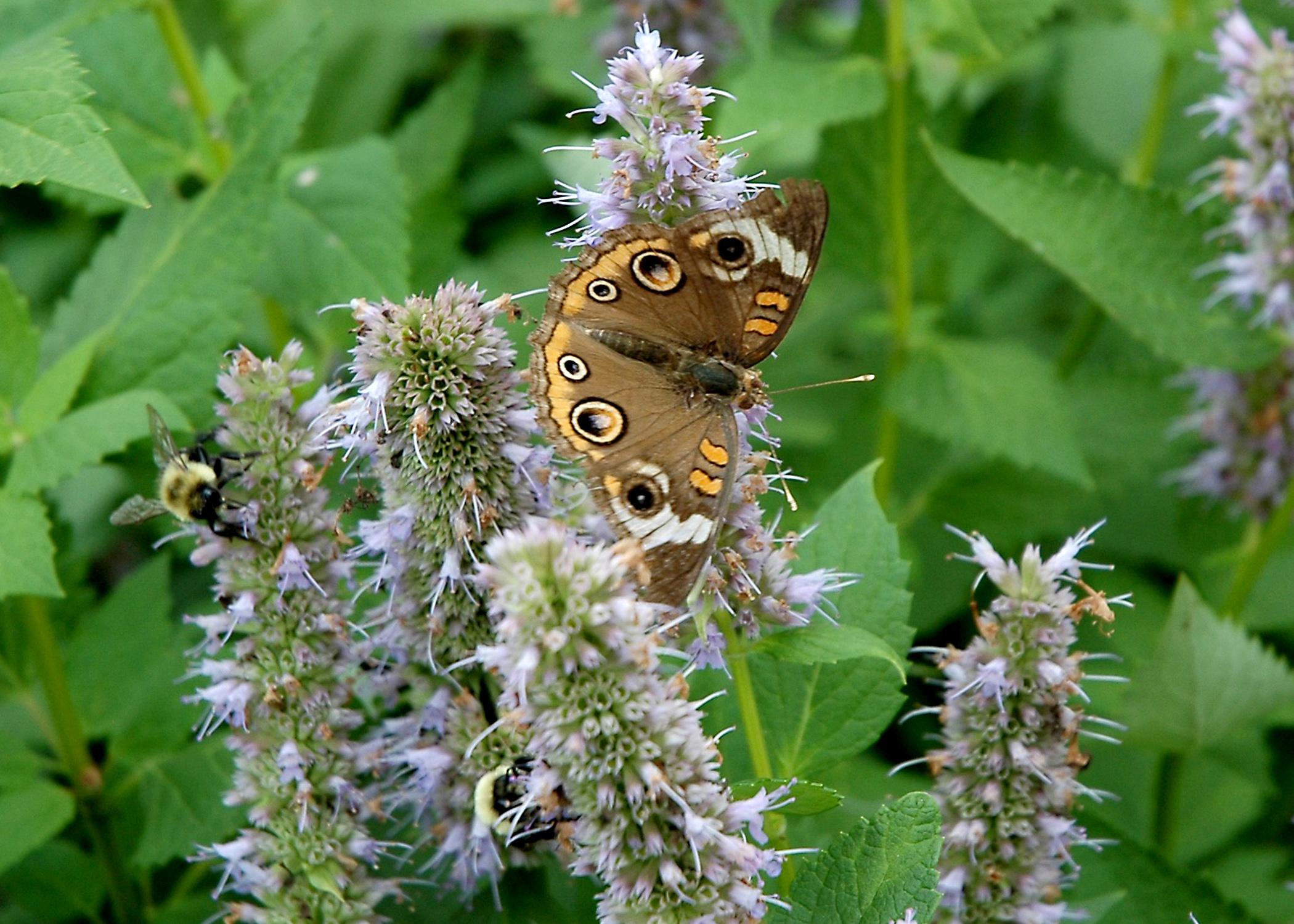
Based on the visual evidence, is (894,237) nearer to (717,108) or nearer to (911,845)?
(717,108)

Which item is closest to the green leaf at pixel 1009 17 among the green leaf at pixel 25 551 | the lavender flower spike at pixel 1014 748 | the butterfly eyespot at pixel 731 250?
the butterfly eyespot at pixel 731 250

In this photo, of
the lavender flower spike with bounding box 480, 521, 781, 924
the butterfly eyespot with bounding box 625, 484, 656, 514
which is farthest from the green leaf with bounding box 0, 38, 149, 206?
the lavender flower spike with bounding box 480, 521, 781, 924

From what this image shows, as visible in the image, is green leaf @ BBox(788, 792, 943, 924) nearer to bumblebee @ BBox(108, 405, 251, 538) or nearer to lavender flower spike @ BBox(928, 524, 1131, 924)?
lavender flower spike @ BBox(928, 524, 1131, 924)

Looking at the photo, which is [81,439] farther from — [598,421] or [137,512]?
[598,421]

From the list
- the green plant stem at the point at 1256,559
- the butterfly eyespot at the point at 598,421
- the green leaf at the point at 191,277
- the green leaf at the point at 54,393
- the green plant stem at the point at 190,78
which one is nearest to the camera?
the butterfly eyespot at the point at 598,421

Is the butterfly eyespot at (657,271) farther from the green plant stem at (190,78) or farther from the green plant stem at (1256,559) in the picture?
the green plant stem at (1256,559)

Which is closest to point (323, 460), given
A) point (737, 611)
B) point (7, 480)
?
point (737, 611)
